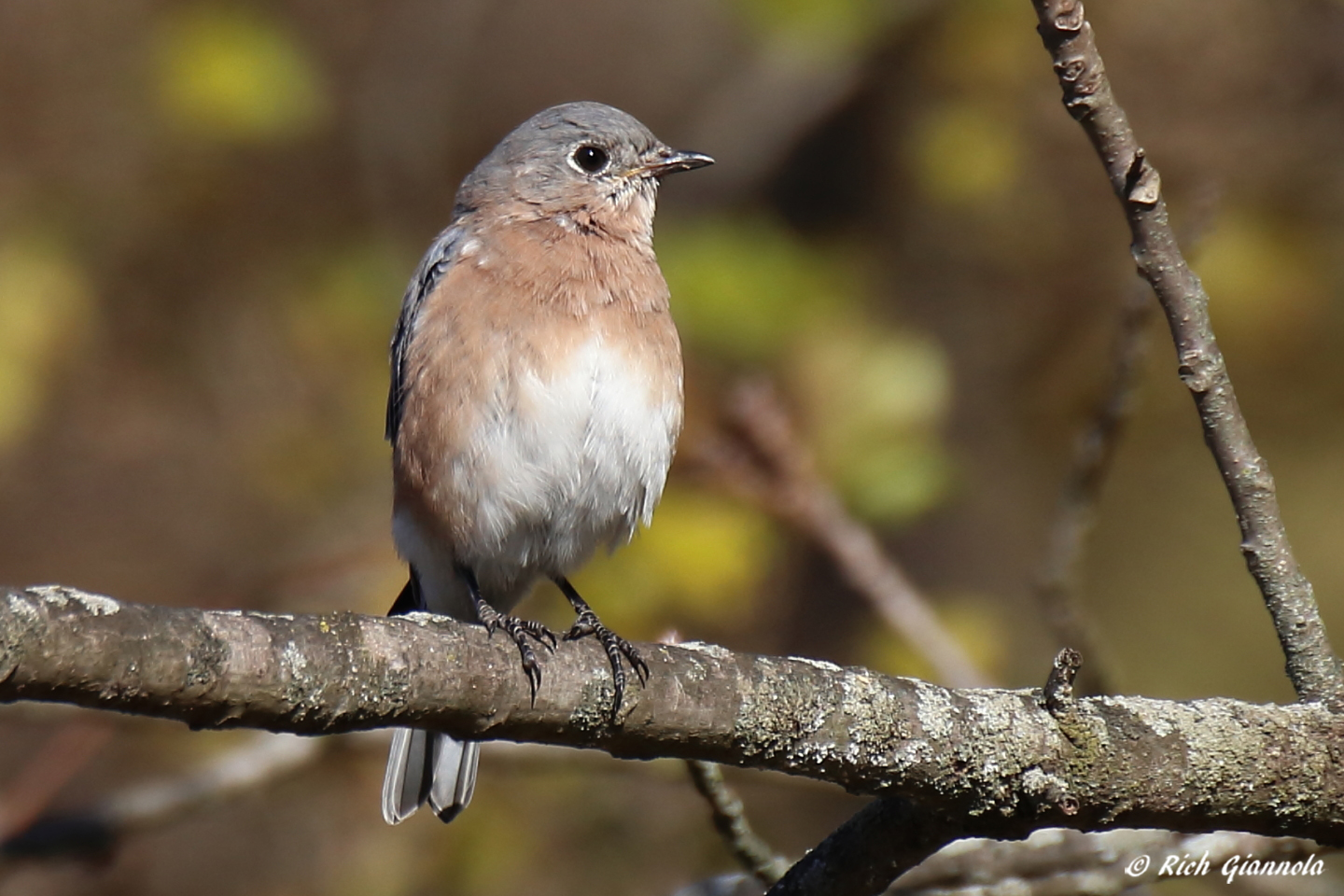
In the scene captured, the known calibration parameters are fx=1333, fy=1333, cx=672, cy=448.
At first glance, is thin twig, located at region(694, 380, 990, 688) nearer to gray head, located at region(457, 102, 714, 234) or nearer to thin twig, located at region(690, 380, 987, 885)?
thin twig, located at region(690, 380, 987, 885)

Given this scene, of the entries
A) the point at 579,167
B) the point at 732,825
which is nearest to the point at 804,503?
the point at 579,167

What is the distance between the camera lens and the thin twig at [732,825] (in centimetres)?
296

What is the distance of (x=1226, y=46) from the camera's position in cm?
575

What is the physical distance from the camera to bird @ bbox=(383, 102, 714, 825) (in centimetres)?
392

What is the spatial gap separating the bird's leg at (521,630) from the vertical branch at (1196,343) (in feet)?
4.52

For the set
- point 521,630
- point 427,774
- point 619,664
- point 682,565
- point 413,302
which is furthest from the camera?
point 682,565

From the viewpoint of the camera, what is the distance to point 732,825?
9.96 feet

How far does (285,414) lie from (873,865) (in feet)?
16.3

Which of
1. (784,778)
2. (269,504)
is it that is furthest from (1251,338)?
(269,504)

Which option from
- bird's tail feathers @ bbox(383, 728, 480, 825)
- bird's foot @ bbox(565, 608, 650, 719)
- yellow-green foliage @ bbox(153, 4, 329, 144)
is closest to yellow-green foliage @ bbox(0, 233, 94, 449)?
yellow-green foliage @ bbox(153, 4, 329, 144)

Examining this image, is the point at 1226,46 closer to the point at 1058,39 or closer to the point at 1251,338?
the point at 1251,338

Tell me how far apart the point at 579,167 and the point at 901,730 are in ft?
8.94

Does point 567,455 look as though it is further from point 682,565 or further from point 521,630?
point 682,565

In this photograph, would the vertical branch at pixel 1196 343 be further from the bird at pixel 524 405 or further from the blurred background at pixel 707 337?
the blurred background at pixel 707 337
